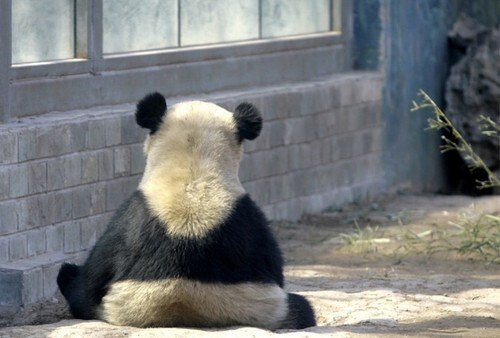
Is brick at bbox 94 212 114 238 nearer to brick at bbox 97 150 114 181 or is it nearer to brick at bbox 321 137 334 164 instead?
brick at bbox 97 150 114 181

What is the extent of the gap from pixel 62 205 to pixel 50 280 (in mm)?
626

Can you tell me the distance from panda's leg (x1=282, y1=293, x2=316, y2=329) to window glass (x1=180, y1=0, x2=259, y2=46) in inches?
138

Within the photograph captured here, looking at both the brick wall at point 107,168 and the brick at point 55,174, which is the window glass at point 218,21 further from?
the brick at point 55,174

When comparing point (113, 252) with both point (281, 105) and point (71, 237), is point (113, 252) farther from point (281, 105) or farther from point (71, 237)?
point (281, 105)

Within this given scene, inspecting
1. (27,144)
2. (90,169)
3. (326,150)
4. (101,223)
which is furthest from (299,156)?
(27,144)

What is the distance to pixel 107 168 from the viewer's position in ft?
24.0

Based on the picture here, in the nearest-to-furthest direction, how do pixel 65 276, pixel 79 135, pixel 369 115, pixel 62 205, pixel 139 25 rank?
pixel 65 276, pixel 62 205, pixel 79 135, pixel 139 25, pixel 369 115

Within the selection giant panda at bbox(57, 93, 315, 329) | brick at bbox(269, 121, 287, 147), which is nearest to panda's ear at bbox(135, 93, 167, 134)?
giant panda at bbox(57, 93, 315, 329)

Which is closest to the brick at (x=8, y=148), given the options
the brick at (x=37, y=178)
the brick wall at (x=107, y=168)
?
the brick wall at (x=107, y=168)

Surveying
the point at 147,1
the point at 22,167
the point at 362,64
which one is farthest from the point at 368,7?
the point at 22,167

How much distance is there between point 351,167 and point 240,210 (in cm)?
510

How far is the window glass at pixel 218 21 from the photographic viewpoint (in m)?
8.70

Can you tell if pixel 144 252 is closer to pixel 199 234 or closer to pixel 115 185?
pixel 199 234

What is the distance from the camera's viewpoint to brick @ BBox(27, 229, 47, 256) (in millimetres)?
6625
